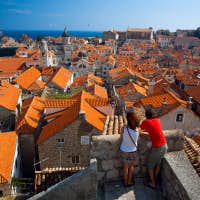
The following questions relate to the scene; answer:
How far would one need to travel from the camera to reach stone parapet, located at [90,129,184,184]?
625 cm

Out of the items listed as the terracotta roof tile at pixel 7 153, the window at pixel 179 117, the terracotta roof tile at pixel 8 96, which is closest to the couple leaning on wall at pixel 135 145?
the terracotta roof tile at pixel 7 153

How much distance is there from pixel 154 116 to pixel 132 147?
0.92 meters

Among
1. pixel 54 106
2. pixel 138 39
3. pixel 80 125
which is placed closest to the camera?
pixel 80 125

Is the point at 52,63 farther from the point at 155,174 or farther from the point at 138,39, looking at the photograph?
the point at 138,39

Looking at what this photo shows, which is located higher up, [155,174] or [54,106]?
[155,174]

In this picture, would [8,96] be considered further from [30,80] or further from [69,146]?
[30,80]

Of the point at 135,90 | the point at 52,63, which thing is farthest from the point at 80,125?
the point at 52,63

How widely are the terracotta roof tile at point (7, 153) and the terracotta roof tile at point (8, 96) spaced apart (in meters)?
7.61

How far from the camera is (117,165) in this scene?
645cm

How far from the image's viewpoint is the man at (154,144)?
6109 mm

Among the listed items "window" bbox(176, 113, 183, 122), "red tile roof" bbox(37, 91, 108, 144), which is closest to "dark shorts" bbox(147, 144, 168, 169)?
"red tile roof" bbox(37, 91, 108, 144)

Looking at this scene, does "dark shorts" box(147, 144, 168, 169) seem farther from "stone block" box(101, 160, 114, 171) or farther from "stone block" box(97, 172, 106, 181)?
"stone block" box(97, 172, 106, 181)

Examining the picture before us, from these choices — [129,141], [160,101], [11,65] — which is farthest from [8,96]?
[11,65]

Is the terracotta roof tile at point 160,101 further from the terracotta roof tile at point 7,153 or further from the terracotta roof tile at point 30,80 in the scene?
the terracotta roof tile at point 30,80
